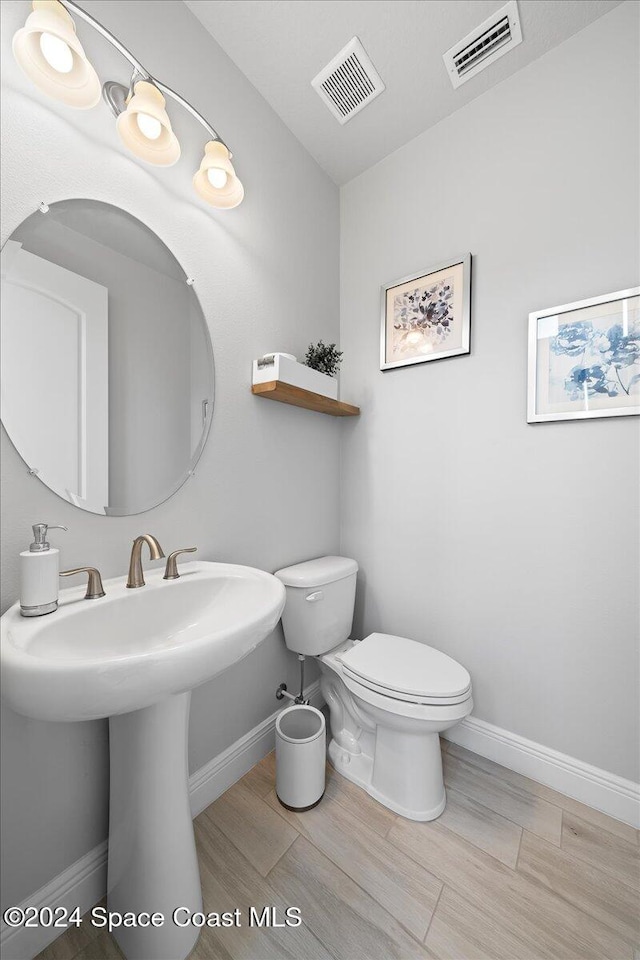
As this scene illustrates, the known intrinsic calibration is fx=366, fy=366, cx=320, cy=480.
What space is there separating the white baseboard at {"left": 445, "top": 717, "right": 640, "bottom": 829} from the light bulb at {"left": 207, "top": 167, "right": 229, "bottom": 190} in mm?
2119

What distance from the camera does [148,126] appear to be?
95cm

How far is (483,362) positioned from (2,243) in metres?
1.47

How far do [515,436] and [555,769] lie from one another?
3.90 ft

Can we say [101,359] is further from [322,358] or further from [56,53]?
[322,358]

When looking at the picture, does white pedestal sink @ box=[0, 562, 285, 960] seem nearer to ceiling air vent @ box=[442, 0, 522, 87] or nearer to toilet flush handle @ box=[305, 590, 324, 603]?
toilet flush handle @ box=[305, 590, 324, 603]

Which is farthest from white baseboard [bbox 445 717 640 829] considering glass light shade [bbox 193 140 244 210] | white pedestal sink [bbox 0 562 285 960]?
glass light shade [bbox 193 140 244 210]

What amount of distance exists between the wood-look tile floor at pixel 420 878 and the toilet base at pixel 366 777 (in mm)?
23

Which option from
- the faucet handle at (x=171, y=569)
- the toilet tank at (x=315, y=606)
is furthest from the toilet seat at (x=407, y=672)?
the faucet handle at (x=171, y=569)

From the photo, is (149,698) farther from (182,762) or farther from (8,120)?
(8,120)

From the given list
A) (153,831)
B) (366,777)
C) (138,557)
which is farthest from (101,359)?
(366,777)

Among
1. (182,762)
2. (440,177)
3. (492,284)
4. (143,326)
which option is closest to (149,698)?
(182,762)

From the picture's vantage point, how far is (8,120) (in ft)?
2.57

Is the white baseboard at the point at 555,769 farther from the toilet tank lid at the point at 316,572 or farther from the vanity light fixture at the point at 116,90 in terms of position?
the vanity light fixture at the point at 116,90

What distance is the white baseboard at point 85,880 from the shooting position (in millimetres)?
807
